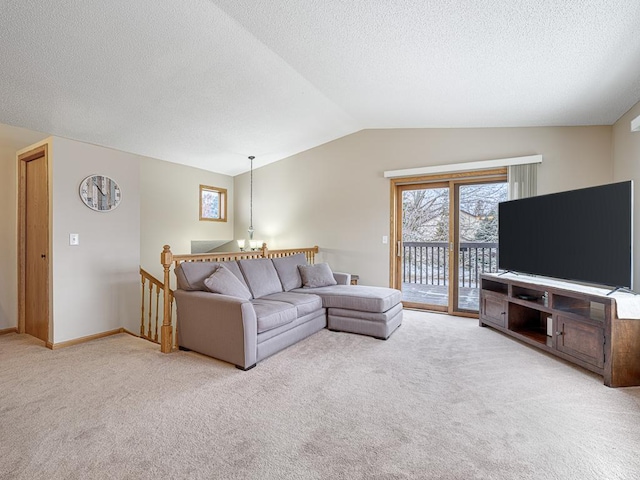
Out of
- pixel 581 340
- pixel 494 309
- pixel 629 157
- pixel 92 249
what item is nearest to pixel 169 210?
pixel 92 249

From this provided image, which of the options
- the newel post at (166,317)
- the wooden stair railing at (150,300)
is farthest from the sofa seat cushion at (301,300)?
the wooden stair railing at (150,300)

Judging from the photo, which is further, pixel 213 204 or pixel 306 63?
pixel 213 204

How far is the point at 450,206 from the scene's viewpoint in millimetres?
4598

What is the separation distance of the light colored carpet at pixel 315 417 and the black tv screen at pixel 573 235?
34.2 inches

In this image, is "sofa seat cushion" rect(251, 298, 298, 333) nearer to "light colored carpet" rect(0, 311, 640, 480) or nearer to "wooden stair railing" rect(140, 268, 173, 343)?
"light colored carpet" rect(0, 311, 640, 480)

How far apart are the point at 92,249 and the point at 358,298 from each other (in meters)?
2.98

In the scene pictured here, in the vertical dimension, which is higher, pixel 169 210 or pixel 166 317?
pixel 169 210

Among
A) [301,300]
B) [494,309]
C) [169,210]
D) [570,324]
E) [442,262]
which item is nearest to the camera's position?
[570,324]

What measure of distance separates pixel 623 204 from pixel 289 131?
3.85 m

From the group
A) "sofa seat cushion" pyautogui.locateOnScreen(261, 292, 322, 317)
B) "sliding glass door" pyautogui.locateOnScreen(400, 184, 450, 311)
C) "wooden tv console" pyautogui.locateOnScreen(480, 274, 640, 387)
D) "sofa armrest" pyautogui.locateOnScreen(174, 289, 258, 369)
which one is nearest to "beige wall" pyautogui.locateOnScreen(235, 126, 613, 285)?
"sliding glass door" pyautogui.locateOnScreen(400, 184, 450, 311)

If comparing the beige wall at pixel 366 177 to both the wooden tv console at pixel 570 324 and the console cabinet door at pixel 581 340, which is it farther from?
the console cabinet door at pixel 581 340

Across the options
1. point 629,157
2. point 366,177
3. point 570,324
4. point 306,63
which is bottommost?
point 570,324

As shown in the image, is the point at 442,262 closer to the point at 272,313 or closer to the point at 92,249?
the point at 272,313

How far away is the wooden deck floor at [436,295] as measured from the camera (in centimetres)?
456
